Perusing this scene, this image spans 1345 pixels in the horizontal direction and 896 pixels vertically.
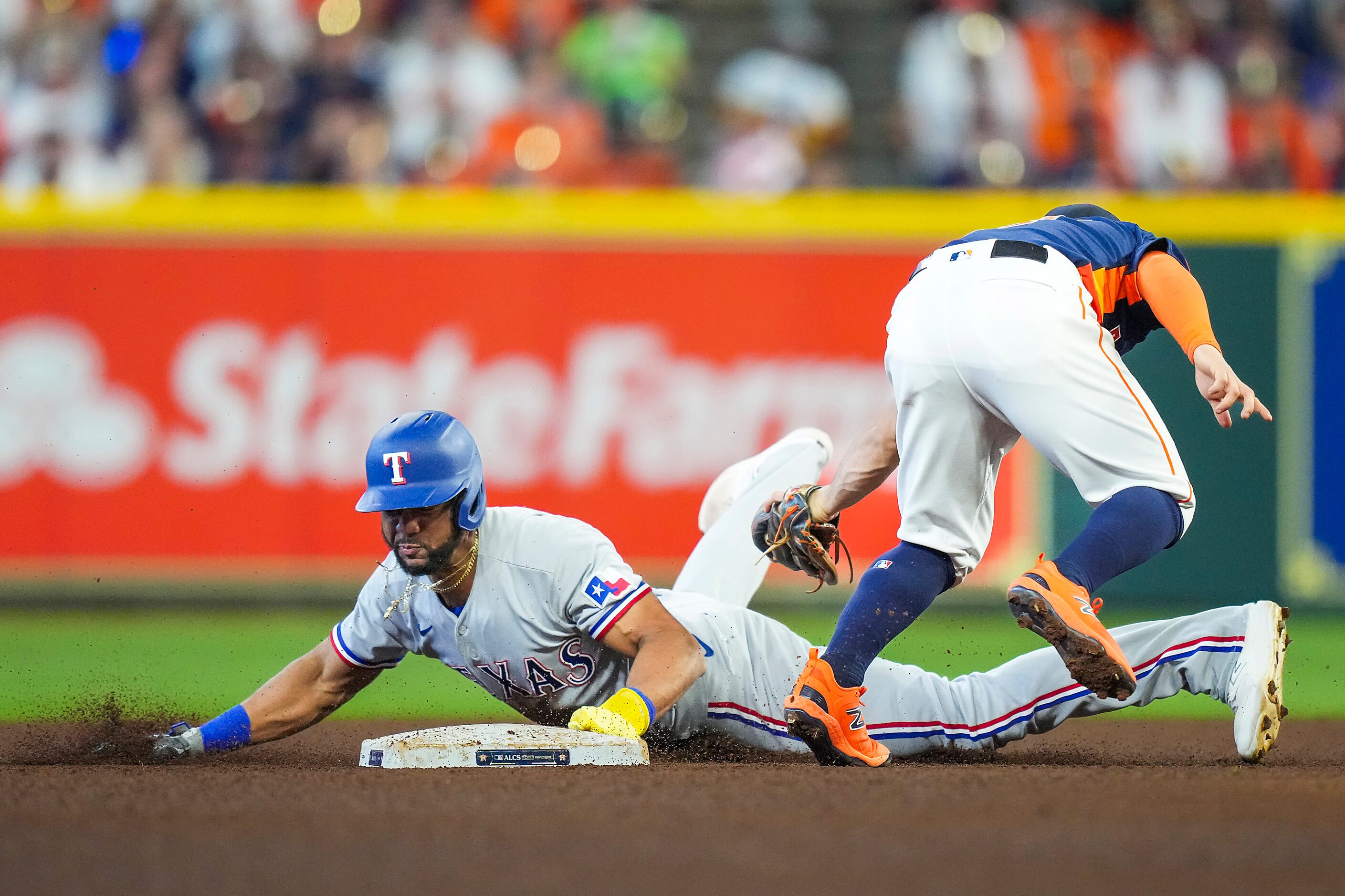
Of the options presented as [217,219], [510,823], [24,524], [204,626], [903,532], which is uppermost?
[217,219]

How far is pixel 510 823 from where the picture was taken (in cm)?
319

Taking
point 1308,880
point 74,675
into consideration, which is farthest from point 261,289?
point 1308,880

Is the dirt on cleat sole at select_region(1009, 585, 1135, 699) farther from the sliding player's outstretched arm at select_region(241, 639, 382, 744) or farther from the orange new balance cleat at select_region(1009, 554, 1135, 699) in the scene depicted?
the sliding player's outstretched arm at select_region(241, 639, 382, 744)

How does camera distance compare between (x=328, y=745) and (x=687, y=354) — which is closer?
(x=328, y=745)

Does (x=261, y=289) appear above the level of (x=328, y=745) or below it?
above

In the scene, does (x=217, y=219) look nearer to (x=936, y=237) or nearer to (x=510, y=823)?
(x=936, y=237)

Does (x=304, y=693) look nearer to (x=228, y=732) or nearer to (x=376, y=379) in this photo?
(x=228, y=732)

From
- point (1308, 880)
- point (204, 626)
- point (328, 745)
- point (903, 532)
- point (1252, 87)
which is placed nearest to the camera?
point (1308, 880)

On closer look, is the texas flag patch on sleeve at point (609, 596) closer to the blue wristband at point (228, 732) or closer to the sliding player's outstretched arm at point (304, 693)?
the sliding player's outstretched arm at point (304, 693)

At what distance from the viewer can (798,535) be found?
444 cm

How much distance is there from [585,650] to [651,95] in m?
6.72

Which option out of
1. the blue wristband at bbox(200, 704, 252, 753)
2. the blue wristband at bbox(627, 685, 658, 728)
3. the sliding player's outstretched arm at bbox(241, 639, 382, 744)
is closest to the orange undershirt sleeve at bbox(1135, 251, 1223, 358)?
the blue wristband at bbox(627, 685, 658, 728)

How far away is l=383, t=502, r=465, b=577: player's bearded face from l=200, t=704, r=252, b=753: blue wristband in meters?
0.64

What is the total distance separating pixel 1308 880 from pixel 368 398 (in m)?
7.29
